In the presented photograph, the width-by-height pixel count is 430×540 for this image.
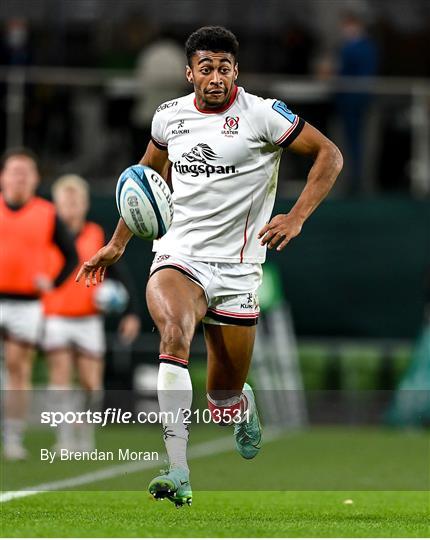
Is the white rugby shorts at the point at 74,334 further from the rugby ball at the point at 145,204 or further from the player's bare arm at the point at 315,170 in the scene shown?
the player's bare arm at the point at 315,170

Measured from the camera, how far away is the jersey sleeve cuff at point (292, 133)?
803cm

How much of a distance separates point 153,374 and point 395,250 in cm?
350

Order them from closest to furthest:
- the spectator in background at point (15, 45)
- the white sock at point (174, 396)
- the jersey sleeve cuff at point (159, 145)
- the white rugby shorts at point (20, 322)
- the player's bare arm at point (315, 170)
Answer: the white sock at point (174, 396)
the player's bare arm at point (315, 170)
the jersey sleeve cuff at point (159, 145)
the white rugby shorts at point (20, 322)
the spectator in background at point (15, 45)

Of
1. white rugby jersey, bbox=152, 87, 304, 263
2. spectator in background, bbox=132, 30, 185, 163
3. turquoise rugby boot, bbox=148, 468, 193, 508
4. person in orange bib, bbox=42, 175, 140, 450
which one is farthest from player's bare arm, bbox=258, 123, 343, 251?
spectator in background, bbox=132, 30, 185, 163

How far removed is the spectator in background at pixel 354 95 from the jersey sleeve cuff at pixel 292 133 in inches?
362

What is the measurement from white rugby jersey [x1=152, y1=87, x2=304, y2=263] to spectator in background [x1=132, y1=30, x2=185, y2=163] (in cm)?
848

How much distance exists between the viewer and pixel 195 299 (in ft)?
26.2

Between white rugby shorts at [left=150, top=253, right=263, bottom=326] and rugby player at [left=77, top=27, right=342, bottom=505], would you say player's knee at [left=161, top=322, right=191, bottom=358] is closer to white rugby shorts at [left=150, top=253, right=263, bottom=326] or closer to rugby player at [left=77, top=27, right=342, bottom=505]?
rugby player at [left=77, top=27, right=342, bottom=505]

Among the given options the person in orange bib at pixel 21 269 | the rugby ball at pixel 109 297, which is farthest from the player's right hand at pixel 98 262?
the rugby ball at pixel 109 297

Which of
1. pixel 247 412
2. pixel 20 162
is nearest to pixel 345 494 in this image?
pixel 247 412

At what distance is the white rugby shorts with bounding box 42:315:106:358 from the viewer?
13.8 m

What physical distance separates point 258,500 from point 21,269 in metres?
4.50

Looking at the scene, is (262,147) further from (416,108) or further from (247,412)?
(416,108)

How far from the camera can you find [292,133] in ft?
26.3
